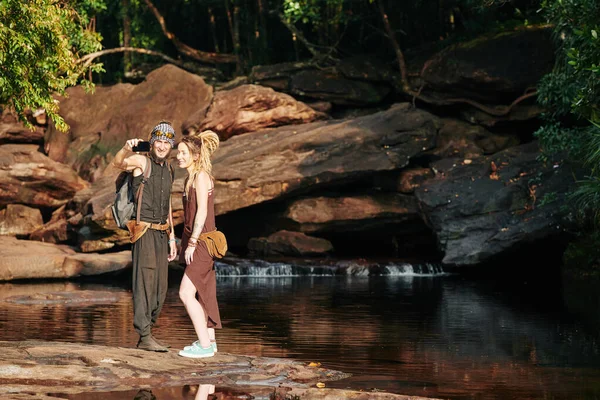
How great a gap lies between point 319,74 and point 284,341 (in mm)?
18838

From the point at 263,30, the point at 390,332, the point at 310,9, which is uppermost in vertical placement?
the point at 263,30

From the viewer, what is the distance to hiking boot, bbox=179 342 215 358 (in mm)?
9953

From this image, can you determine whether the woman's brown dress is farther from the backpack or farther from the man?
the backpack

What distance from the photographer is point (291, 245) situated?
26.6m

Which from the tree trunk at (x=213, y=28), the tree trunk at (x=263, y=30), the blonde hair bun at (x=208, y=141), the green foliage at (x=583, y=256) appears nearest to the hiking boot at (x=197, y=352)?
the blonde hair bun at (x=208, y=141)

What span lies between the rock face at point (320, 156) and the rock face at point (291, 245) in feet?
4.09

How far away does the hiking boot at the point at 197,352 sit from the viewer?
392 inches

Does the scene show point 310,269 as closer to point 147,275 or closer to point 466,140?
point 466,140

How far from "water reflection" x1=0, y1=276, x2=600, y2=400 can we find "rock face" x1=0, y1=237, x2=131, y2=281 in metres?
1.08

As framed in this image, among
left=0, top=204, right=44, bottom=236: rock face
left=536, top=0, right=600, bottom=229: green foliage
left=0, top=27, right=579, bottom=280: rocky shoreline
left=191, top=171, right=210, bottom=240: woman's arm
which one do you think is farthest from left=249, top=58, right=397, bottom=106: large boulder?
left=191, top=171, right=210, bottom=240: woman's arm

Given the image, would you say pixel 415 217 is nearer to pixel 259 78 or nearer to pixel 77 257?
pixel 259 78

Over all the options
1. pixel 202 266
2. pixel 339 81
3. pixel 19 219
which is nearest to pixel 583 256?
pixel 339 81

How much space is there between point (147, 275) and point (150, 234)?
0.39 m

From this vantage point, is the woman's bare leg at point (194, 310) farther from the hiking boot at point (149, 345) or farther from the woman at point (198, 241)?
the hiking boot at point (149, 345)
